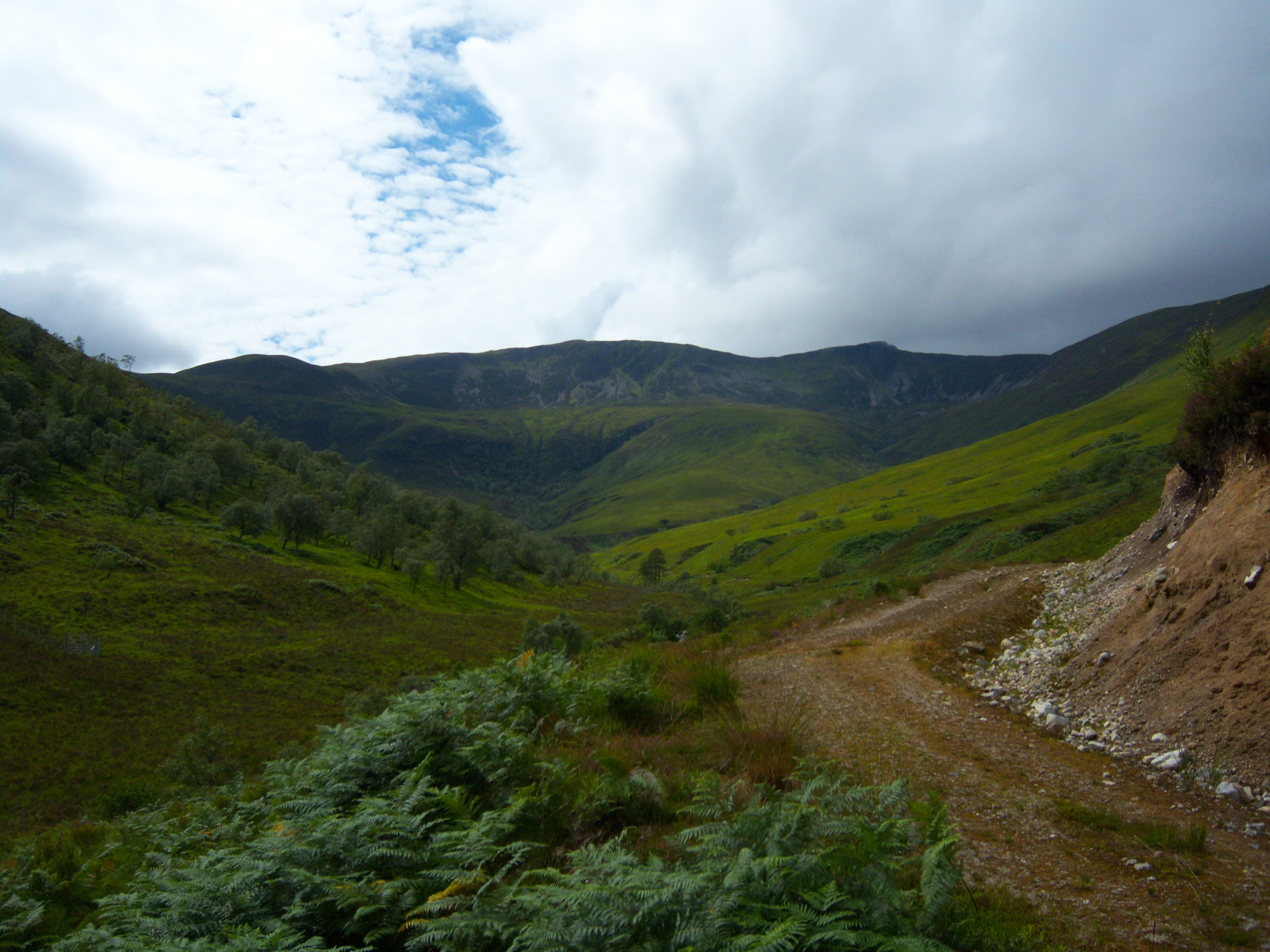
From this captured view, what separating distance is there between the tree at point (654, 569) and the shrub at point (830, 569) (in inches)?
2674

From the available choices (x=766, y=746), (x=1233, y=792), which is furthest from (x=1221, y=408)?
(x=766, y=746)

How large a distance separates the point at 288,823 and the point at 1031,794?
7.82 metres

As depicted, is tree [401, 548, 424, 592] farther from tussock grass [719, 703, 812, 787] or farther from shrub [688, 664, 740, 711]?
tussock grass [719, 703, 812, 787]

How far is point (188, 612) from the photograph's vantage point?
5881cm

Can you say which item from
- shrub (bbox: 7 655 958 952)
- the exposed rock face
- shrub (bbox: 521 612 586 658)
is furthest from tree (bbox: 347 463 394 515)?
the exposed rock face

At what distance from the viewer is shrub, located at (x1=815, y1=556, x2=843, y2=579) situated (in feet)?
190

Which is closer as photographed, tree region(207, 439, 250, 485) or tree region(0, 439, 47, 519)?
tree region(0, 439, 47, 519)

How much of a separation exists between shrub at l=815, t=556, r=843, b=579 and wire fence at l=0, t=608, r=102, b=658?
59629mm

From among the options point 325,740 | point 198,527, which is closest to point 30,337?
point 198,527

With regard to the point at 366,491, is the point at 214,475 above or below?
above

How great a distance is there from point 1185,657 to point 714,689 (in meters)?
6.25

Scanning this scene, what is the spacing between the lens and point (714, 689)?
9.16 m

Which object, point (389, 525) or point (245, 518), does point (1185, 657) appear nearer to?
point (389, 525)

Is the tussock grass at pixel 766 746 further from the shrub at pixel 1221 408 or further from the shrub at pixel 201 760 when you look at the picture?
the shrub at pixel 201 760
